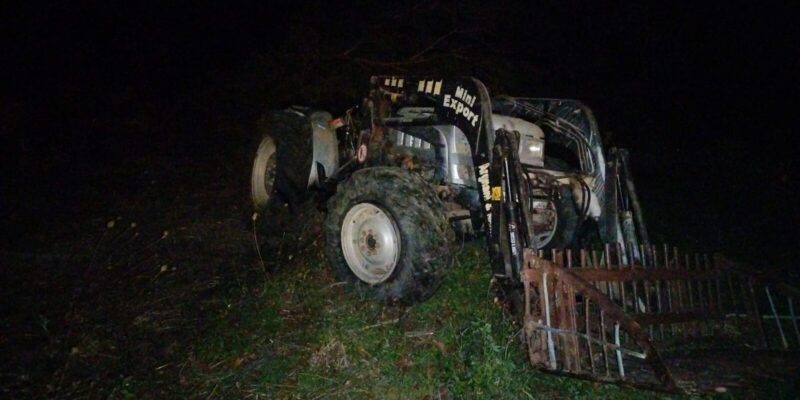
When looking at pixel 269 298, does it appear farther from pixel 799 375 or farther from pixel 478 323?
pixel 799 375

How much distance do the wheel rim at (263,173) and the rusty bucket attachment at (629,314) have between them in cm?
388

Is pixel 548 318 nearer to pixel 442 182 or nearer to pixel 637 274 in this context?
pixel 637 274

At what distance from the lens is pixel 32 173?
10406mm

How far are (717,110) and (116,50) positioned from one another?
15.1m

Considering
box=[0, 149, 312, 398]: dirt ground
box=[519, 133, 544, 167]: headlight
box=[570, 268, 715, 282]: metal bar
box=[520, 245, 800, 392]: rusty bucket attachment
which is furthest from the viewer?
box=[519, 133, 544, 167]: headlight

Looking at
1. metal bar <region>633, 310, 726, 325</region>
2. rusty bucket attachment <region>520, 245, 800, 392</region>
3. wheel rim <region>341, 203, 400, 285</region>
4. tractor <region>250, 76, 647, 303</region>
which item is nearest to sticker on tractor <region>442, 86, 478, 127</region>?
tractor <region>250, 76, 647, 303</region>

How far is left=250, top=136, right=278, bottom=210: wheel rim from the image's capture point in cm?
792

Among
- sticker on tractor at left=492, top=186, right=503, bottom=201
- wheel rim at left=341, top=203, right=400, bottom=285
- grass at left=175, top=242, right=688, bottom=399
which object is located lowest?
grass at left=175, top=242, right=688, bottom=399

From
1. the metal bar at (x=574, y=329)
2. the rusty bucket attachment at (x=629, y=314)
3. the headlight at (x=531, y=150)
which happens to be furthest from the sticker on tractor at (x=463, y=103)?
the metal bar at (x=574, y=329)

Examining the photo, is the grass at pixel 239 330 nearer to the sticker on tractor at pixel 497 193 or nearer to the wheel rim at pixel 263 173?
the wheel rim at pixel 263 173

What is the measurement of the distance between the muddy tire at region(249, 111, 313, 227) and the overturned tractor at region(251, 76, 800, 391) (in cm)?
3

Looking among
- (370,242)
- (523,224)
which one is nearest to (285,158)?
(370,242)

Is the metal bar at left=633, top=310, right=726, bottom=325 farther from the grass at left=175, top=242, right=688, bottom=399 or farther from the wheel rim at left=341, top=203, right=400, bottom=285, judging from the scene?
the wheel rim at left=341, top=203, right=400, bottom=285

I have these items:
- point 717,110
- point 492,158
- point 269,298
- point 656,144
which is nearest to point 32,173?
point 269,298
